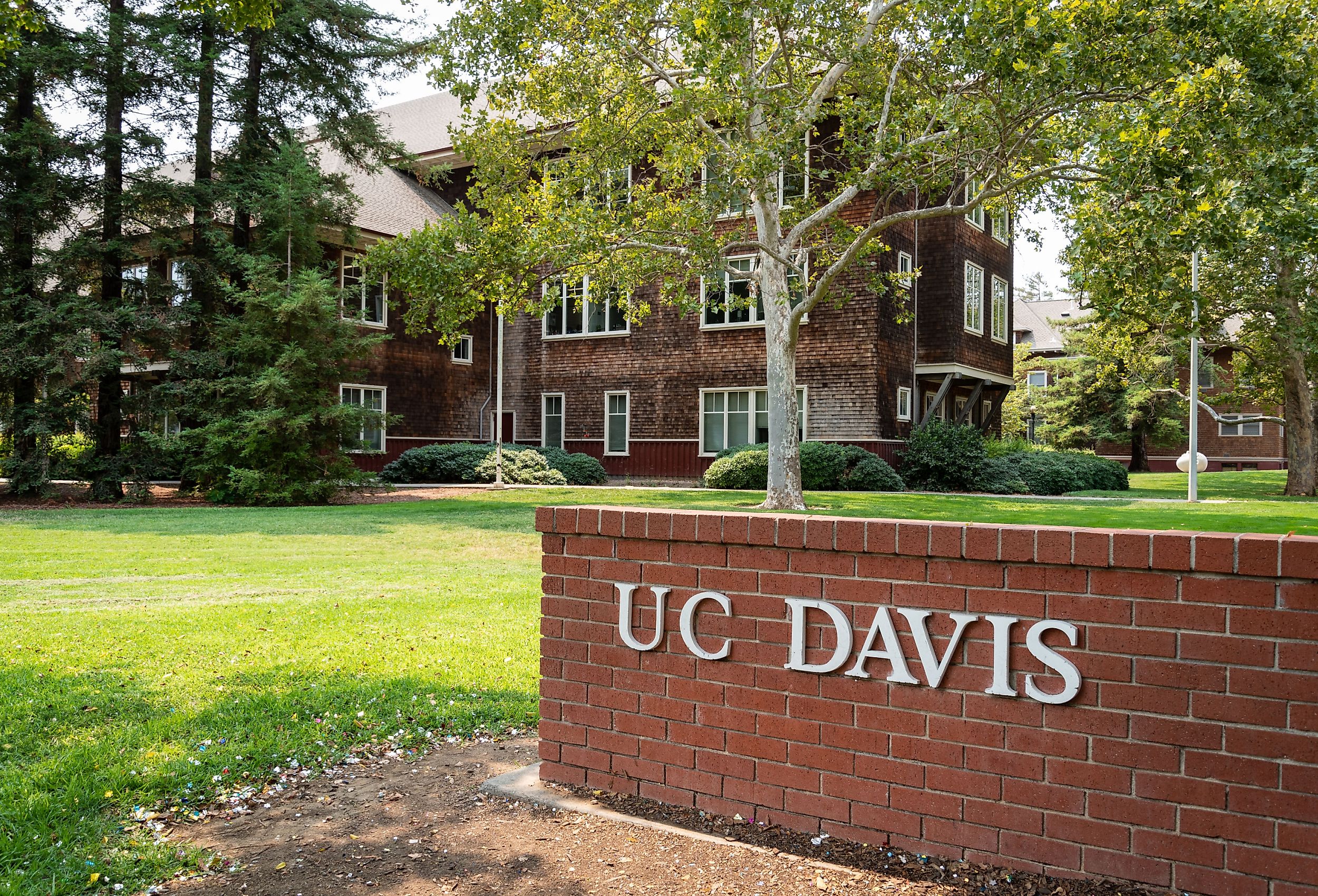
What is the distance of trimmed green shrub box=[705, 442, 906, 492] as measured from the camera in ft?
78.8

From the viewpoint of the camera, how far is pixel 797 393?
27438 millimetres

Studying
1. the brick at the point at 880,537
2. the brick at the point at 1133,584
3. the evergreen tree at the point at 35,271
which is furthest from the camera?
the evergreen tree at the point at 35,271

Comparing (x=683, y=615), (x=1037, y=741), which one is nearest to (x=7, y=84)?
(x=683, y=615)

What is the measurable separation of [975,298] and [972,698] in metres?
28.1

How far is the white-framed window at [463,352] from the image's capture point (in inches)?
1233

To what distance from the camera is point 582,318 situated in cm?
3112

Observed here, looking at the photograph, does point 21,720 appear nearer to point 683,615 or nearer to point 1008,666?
point 683,615

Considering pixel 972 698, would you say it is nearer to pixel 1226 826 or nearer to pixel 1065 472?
pixel 1226 826

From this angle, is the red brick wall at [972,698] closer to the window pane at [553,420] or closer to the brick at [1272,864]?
the brick at [1272,864]

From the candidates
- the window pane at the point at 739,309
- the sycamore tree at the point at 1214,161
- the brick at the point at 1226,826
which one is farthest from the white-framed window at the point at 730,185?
the brick at the point at 1226,826

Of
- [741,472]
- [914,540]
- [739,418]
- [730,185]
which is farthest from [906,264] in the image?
[914,540]

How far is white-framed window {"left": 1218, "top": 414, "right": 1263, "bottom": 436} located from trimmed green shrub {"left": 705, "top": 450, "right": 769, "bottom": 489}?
36612 mm

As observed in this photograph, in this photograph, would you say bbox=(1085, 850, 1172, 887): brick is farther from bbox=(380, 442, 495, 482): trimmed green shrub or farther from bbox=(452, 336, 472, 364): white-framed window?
bbox=(452, 336, 472, 364): white-framed window

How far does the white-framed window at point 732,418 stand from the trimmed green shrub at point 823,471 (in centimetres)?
210
